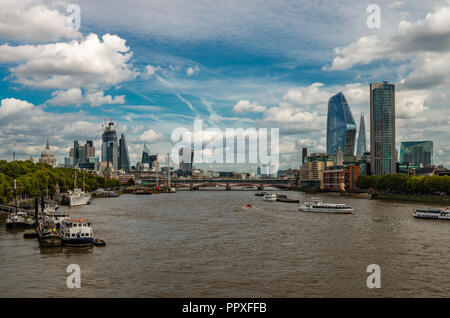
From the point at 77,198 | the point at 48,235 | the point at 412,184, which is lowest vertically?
the point at 77,198

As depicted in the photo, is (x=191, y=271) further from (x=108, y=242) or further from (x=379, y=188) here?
(x=379, y=188)

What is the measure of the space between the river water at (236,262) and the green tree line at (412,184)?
68.3 meters

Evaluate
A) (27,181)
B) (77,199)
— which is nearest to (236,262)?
(27,181)

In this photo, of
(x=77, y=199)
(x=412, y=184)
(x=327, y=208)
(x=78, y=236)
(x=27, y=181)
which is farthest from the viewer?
(x=412, y=184)

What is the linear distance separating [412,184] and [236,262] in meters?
107

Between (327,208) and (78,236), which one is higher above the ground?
(78,236)

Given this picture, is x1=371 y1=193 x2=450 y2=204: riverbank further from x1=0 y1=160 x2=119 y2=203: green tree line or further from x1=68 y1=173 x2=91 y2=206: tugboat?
x1=0 y1=160 x2=119 y2=203: green tree line

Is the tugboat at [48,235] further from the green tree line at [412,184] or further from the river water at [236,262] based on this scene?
the green tree line at [412,184]

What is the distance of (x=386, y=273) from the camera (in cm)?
3269

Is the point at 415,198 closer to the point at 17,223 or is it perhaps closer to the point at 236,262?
the point at 236,262

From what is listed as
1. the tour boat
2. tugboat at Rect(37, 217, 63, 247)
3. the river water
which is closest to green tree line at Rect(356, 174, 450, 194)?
the river water

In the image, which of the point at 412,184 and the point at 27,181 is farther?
the point at 412,184

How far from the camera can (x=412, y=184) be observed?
5039 inches
